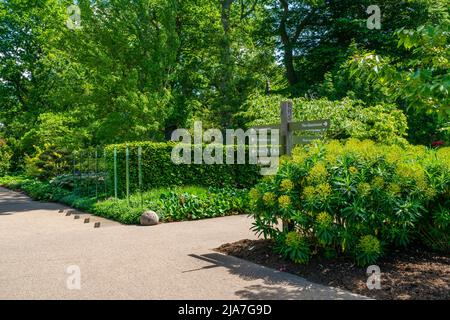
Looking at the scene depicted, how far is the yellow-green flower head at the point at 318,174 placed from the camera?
19.3 feet

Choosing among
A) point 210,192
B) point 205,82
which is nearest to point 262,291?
point 210,192

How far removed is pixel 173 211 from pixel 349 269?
19.8 feet

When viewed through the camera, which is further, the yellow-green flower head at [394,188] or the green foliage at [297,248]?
the green foliage at [297,248]

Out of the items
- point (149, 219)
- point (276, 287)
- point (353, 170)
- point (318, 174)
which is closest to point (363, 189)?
point (353, 170)

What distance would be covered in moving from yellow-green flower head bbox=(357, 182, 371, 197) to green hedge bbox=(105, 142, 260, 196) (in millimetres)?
8908

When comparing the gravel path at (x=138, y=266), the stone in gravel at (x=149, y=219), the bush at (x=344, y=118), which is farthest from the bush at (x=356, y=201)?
the bush at (x=344, y=118)

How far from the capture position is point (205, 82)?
923 inches

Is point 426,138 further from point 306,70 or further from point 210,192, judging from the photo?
point 210,192

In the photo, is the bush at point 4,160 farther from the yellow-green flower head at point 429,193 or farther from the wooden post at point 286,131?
the yellow-green flower head at point 429,193

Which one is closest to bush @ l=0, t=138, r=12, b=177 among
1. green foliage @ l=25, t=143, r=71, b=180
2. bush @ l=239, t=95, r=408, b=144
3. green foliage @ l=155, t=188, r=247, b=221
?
green foliage @ l=25, t=143, r=71, b=180

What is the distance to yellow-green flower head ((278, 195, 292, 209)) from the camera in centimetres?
600

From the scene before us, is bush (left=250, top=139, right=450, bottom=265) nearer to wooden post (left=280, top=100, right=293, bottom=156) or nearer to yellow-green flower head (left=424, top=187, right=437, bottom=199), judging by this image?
yellow-green flower head (left=424, top=187, right=437, bottom=199)

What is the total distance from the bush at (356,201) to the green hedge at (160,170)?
754cm

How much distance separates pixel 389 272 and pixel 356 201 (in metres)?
0.97
